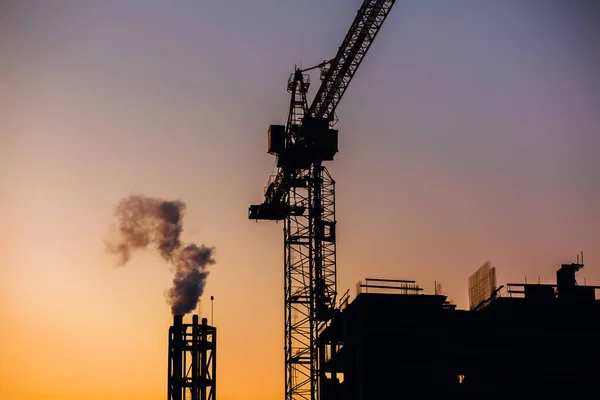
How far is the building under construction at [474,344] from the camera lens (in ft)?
328

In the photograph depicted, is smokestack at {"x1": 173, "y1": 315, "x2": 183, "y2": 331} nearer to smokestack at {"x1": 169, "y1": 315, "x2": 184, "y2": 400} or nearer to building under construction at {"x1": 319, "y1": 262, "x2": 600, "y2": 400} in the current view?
smokestack at {"x1": 169, "y1": 315, "x2": 184, "y2": 400}

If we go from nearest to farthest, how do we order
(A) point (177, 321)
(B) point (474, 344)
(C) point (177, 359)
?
(B) point (474, 344) < (C) point (177, 359) < (A) point (177, 321)

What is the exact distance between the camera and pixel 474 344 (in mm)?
103000

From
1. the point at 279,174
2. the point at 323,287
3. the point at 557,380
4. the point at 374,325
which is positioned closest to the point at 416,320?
the point at 374,325

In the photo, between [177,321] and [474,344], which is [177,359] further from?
[474,344]

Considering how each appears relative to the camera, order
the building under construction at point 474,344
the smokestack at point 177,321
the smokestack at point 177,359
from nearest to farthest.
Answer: the building under construction at point 474,344, the smokestack at point 177,359, the smokestack at point 177,321

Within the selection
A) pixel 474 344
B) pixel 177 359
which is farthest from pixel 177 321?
pixel 474 344

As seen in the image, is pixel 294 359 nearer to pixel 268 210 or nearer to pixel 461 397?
pixel 268 210

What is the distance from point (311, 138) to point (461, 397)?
3166 cm

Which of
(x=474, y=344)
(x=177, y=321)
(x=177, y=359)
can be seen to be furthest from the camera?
(x=177, y=321)

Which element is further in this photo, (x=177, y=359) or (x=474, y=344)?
(x=177, y=359)

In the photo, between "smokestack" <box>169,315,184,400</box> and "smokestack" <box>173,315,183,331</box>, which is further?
"smokestack" <box>173,315,183,331</box>

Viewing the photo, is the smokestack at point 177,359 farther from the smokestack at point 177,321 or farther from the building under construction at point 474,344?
the building under construction at point 474,344

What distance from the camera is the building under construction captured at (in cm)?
9988
